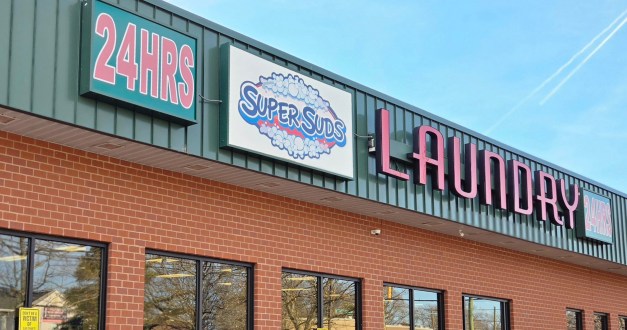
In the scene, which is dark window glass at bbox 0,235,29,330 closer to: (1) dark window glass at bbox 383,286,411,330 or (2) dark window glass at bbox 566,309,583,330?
(1) dark window glass at bbox 383,286,411,330

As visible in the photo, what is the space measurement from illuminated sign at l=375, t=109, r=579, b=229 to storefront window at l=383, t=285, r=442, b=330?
2.21 meters

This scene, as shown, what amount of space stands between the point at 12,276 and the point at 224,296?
11.6ft

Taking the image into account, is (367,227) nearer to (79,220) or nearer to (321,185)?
(321,185)

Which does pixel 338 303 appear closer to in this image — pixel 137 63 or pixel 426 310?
pixel 426 310

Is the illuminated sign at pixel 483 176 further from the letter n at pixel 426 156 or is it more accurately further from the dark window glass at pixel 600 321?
the dark window glass at pixel 600 321

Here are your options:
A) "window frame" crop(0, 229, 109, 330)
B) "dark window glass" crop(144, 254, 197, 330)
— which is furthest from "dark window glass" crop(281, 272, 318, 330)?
"window frame" crop(0, 229, 109, 330)

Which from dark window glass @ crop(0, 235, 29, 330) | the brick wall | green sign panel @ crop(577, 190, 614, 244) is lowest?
dark window glass @ crop(0, 235, 29, 330)

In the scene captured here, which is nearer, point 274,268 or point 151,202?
point 151,202

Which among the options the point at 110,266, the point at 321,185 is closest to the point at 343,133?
the point at 321,185

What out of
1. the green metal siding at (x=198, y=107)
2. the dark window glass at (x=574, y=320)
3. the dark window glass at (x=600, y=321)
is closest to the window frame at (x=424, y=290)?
the green metal siding at (x=198, y=107)

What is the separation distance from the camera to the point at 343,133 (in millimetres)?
13055

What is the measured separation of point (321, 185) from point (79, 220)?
3.81 metres

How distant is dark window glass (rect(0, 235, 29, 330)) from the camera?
953 centimetres

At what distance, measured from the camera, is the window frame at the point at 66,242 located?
32.0 feet
